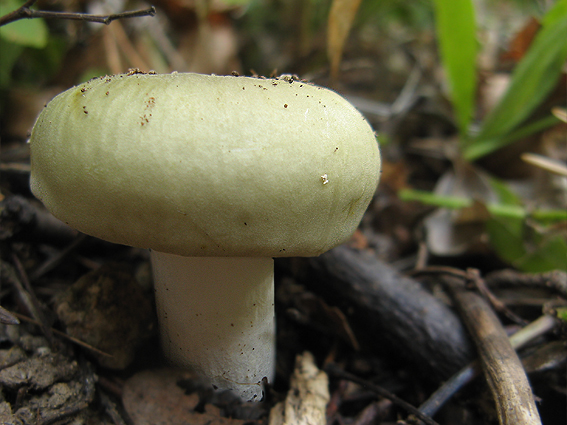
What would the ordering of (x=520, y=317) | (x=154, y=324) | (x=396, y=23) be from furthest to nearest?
(x=396, y=23)
(x=520, y=317)
(x=154, y=324)

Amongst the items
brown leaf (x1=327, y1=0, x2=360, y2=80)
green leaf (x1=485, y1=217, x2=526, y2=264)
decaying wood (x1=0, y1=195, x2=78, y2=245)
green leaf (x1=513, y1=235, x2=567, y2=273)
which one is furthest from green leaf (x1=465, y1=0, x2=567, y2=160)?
decaying wood (x1=0, y1=195, x2=78, y2=245)

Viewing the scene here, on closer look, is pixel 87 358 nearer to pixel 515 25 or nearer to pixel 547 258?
pixel 547 258

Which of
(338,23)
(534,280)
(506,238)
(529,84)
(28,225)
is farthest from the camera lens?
(529,84)

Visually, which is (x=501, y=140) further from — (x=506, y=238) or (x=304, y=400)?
(x=304, y=400)

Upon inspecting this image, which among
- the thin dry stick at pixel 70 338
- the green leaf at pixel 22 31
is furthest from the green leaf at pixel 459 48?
the thin dry stick at pixel 70 338

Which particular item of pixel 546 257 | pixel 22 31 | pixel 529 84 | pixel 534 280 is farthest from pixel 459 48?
pixel 22 31

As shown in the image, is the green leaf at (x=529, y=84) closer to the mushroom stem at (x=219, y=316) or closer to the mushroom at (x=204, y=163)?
the mushroom at (x=204, y=163)

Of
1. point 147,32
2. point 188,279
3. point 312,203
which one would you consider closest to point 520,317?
point 312,203
